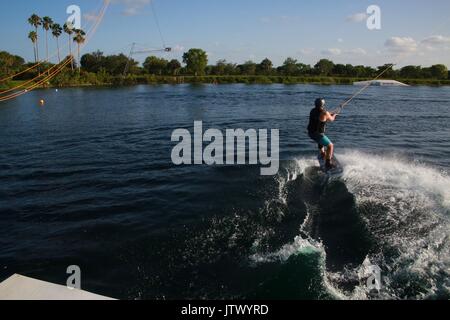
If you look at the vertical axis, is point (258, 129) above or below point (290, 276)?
above

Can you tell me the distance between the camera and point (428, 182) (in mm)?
12969

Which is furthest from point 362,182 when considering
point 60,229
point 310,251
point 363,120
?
point 363,120

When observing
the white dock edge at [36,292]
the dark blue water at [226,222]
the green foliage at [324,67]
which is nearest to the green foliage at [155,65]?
the green foliage at [324,67]

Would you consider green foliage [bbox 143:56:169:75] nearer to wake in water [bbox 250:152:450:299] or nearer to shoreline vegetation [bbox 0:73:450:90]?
shoreline vegetation [bbox 0:73:450:90]

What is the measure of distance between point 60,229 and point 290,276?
6969 millimetres

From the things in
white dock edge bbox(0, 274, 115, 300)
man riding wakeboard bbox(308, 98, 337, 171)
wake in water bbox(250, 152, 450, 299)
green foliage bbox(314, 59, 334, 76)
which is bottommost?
wake in water bbox(250, 152, 450, 299)

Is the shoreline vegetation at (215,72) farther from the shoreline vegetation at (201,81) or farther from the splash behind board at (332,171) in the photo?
the splash behind board at (332,171)

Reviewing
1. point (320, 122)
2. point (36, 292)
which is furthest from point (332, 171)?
point (36, 292)

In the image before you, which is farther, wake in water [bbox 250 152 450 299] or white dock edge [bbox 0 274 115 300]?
wake in water [bbox 250 152 450 299]

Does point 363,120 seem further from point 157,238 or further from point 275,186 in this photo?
point 157,238

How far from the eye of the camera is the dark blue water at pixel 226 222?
7867 mm

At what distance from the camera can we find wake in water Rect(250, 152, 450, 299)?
7.57 metres

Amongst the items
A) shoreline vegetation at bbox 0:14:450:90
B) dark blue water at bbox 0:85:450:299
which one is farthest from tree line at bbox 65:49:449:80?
dark blue water at bbox 0:85:450:299

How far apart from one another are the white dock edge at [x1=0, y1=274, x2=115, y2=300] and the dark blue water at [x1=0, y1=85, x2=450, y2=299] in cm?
175
